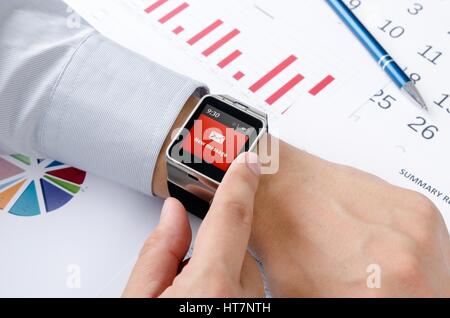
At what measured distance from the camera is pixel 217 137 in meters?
0.65

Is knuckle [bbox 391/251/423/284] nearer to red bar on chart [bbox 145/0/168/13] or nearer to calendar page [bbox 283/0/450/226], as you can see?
calendar page [bbox 283/0/450/226]

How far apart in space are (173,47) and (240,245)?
1.46 feet

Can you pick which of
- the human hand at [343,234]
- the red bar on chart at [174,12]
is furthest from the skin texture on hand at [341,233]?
the red bar on chart at [174,12]

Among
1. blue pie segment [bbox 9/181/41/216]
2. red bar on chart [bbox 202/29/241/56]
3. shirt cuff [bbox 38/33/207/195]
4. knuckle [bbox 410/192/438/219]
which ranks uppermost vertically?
red bar on chart [bbox 202/29/241/56]

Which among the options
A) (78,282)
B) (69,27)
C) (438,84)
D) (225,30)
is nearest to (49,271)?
(78,282)

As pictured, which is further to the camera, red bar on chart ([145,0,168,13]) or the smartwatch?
red bar on chart ([145,0,168,13])

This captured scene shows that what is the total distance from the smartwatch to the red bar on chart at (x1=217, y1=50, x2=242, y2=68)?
0.50ft

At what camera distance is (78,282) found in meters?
0.62

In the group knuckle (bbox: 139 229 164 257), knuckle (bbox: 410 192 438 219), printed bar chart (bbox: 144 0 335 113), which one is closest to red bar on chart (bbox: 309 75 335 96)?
printed bar chart (bbox: 144 0 335 113)

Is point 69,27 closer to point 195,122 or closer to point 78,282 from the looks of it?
point 195,122

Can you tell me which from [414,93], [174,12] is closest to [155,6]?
[174,12]

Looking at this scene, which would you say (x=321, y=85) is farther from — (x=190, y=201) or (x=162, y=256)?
(x=162, y=256)

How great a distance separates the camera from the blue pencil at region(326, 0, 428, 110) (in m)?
0.77

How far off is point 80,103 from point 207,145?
19 centimetres
